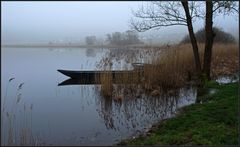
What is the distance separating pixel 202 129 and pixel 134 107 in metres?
4.59

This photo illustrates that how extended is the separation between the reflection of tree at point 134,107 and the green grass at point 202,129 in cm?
131

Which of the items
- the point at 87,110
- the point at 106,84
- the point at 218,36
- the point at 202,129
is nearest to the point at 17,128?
the point at 87,110

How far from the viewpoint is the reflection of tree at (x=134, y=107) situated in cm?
976

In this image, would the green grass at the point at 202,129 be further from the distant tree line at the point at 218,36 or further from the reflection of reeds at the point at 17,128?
the distant tree line at the point at 218,36

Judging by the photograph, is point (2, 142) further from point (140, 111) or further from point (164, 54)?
point (164, 54)

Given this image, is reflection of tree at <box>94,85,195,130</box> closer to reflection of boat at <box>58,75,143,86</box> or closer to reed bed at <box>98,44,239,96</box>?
reflection of boat at <box>58,75,143,86</box>

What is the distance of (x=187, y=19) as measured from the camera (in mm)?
15227

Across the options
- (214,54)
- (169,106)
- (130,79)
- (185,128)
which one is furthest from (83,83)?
(185,128)

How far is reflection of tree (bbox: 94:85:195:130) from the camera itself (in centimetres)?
976

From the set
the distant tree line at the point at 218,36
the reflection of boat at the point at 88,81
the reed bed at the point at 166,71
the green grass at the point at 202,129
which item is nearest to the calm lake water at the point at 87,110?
the reflection of boat at the point at 88,81

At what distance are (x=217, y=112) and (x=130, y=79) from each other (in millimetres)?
6084

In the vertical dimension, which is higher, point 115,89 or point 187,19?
point 187,19

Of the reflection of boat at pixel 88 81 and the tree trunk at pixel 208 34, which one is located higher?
the tree trunk at pixel 208 34

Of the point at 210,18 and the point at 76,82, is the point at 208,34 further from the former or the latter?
the point at 76,82
